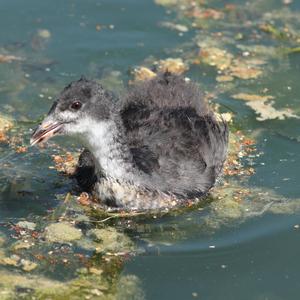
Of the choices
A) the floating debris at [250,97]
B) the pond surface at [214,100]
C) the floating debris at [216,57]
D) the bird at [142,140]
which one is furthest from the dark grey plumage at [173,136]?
the floating debris at [216,57]

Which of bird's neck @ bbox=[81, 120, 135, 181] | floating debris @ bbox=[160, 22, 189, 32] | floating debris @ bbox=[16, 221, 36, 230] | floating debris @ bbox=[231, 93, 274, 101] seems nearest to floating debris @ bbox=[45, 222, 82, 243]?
floating debris @ bbox=[16, 221, 36, 230]

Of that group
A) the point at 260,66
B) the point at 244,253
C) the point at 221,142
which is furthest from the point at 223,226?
the point at 260,66

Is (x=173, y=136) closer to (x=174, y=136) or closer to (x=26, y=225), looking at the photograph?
(x=174, y=136)

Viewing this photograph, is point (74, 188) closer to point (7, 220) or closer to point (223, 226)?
point (7, 220)

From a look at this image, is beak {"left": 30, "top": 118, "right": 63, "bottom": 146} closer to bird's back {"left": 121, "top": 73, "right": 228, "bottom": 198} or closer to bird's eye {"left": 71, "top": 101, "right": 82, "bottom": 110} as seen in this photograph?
bird's eye {"left": 71, "top": 101, "right": 82, "bottom": 110}

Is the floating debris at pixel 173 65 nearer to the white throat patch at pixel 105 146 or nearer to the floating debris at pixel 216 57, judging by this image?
A: the floating debris at pixel 216 57

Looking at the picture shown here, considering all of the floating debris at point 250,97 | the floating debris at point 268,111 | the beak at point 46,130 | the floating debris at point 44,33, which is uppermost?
the beak at point 46,130

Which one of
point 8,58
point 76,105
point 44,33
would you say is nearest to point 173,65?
point 44,33
